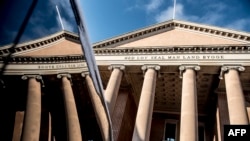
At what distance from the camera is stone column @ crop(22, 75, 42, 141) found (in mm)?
988

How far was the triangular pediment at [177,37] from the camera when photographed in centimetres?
2230

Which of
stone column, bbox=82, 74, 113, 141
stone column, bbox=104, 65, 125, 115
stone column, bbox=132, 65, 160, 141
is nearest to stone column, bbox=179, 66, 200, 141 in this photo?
stone column, bbox=132, 65, 160, 141

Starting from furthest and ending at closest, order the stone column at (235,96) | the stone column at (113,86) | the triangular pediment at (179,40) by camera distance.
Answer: the triangular pediment at (179,40) → the stone column at (113,86) → the stone column at (235,96)

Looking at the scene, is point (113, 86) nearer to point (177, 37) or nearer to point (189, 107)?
point (189, 107)

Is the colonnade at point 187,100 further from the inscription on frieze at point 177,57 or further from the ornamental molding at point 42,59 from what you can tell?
the ornamental molding at point 42,59

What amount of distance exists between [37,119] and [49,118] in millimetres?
64

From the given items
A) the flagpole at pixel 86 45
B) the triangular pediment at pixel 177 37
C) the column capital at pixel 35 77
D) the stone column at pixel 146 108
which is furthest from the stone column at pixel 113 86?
the column capital at pixel 35 77

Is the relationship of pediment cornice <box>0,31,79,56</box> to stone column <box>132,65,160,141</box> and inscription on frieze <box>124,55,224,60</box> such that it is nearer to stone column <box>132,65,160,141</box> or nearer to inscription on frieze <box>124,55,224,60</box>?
stone column <box>132,65,160,141</box>

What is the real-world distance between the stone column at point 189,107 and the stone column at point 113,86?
15.9 ft

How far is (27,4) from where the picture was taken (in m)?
0.89

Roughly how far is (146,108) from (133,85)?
6392 mm

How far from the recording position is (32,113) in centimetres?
105

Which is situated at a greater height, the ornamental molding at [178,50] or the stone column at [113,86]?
the ornamental molding at [178,50]

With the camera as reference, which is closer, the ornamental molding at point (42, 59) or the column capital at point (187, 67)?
the ornamental molding at point (42, 59)
